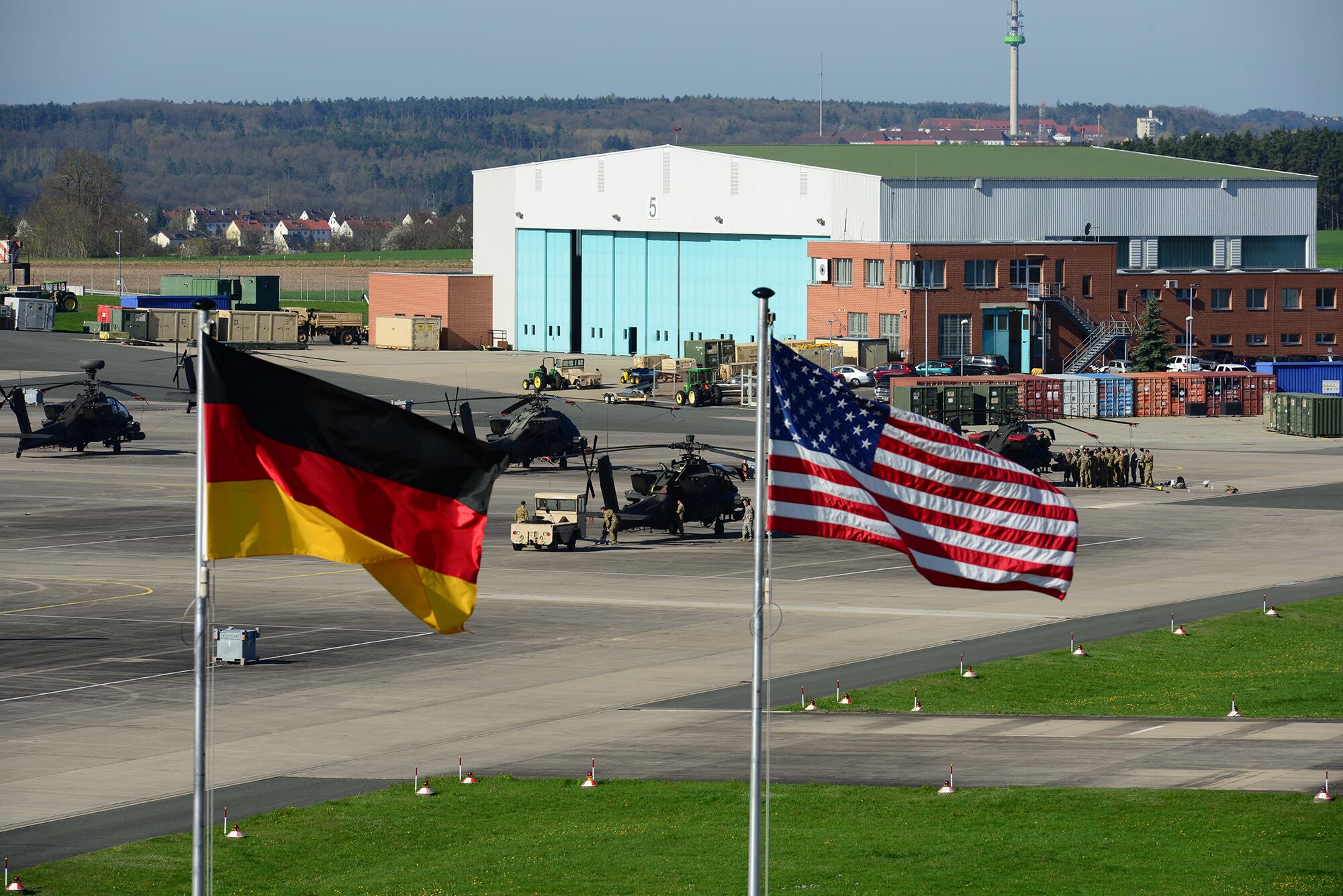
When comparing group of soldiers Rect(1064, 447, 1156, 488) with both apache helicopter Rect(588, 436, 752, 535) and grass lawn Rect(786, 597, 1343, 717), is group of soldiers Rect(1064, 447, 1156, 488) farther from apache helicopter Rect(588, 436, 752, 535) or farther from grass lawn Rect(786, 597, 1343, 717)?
grass lawn Rect(786, 597, 1343, 717)

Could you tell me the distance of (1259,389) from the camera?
12375 centimetres

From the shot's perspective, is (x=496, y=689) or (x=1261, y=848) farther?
(x=496, y=689)

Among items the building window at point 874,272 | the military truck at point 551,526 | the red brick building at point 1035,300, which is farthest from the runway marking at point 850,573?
the building window at point 874,272

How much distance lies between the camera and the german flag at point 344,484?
1880 centimetres

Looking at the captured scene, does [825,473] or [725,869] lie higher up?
[825,473]

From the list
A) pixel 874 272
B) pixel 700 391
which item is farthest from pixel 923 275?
pixel 700 391

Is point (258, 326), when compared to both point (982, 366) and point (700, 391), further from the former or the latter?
point (982, 366)

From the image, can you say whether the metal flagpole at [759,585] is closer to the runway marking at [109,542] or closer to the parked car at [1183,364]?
the runway marking at [109,542]

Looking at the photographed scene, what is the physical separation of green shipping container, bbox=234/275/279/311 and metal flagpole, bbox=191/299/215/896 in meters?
169

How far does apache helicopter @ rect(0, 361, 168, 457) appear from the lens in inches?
3573

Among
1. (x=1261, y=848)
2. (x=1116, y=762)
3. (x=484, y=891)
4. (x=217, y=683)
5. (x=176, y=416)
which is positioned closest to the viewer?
(x=484, y=891)

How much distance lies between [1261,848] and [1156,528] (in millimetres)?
44198

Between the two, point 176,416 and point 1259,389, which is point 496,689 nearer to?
point 176,416

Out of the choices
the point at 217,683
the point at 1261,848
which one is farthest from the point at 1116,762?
the point at 217,683
